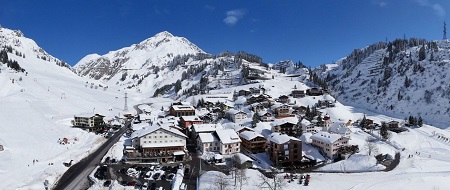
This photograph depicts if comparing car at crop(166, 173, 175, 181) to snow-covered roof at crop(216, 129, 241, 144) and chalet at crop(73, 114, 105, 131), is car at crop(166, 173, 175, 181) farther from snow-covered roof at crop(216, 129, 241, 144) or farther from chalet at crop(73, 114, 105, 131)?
chalet at crop(73, 114, 105, 131)

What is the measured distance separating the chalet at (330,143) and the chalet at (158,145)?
33443 mm

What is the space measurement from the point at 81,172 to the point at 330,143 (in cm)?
5318

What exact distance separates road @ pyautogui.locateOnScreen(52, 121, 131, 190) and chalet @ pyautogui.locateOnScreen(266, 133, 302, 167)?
37.4 meters

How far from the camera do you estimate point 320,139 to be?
220ft

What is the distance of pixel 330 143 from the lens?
6372cm

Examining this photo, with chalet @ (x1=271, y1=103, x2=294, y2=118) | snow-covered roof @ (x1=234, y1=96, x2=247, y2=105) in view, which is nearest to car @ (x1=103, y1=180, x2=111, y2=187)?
chalet @ (x1=271, y1=103, x2=294, y2=118)

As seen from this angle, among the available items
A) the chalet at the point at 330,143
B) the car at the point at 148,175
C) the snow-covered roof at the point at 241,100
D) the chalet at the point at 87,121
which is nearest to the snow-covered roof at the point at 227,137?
the car at the point at 148,175

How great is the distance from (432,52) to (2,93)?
227704mm

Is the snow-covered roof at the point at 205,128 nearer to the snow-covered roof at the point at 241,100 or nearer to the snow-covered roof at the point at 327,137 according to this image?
the snow-covered roof at the point at 327,137

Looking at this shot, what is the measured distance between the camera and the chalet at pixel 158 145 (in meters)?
58.0

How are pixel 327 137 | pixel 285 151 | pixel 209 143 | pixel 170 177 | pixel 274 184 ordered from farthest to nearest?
pixel 327 137, pixel 209 143, pixel 285 151, pixel 170 177, pixel 274 184

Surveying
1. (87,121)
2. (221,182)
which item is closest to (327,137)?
(221,182)

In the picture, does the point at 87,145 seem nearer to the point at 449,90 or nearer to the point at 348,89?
the point at 449,90

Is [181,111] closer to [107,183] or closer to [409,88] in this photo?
[107,183]
